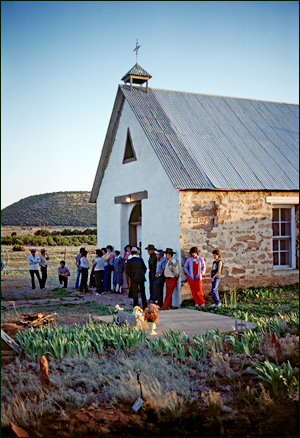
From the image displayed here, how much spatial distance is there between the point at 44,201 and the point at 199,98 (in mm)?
33524

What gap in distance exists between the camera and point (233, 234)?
13.5 metres

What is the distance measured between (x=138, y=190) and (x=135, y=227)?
224cm

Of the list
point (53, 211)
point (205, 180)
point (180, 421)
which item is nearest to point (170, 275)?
point (205, 180)

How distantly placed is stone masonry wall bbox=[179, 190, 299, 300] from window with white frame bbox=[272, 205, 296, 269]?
447 mm

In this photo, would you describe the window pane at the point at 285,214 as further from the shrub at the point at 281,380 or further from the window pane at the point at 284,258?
the shrub at the point at 281,380

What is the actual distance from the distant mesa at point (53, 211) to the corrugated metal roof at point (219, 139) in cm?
2677

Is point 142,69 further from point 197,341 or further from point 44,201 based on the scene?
point 44,201

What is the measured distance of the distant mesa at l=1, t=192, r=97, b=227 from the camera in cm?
4388

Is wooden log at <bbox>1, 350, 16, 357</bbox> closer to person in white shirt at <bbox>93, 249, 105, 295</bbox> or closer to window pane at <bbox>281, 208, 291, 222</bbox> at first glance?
person in white shirt at <bbox>93, 249, 105, 295</bbox>

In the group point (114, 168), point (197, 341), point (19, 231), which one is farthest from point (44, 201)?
point (197, 341)

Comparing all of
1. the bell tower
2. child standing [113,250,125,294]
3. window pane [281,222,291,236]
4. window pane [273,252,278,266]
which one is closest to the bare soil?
window pane [273,252,278,266]

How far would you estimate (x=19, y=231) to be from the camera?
41500 millimetres

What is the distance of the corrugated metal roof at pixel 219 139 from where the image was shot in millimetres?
13430

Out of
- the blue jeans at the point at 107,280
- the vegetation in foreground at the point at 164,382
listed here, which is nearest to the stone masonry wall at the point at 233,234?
the blue jeans at the point at 107,280
